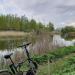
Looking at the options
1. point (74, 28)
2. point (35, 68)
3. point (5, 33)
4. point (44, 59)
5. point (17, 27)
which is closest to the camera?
point (35, 68)

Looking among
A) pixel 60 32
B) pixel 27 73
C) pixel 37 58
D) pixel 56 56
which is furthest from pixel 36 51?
pixel 60 32

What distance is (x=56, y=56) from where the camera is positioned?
13.1 m

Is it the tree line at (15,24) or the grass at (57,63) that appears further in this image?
the tree line at (15,24)

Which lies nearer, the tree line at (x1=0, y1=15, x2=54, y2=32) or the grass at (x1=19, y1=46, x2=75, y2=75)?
the grass at (x1=19, y1=46, x2=75, y2=75)

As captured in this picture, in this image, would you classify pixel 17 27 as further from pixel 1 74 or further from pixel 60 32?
pixel 1 74

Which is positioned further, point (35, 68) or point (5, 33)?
point (5, 33)

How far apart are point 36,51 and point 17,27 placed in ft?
171

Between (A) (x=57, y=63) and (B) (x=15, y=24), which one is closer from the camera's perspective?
(A) (x=57, y=63)

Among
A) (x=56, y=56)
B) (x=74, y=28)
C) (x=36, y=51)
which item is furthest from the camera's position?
(x=74, y=28)

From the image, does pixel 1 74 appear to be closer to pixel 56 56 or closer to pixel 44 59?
pixel 44 59

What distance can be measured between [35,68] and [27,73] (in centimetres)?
22

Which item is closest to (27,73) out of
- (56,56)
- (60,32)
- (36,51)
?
(56,56)

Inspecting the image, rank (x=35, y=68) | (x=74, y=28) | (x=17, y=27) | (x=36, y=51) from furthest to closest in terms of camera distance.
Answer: (x=74, y=28), (x=17, y=27), (x=36, y=51), (x=35, y=68)

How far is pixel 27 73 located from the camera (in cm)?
655
